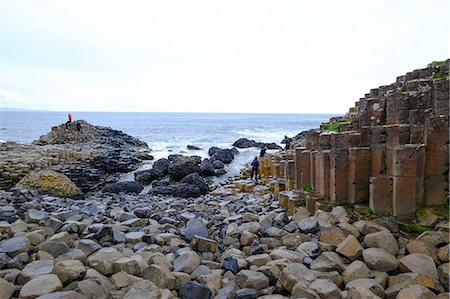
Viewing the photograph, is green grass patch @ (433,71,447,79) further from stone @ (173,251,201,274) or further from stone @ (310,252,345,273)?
stone @ (173,251,201,274)

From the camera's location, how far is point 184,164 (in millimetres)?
17844

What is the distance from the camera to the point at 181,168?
57.7 feet

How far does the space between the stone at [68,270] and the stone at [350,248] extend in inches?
124

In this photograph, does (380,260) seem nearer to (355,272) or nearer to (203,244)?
(355,272)

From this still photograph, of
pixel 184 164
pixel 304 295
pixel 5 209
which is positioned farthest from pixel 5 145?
pixel 304 295

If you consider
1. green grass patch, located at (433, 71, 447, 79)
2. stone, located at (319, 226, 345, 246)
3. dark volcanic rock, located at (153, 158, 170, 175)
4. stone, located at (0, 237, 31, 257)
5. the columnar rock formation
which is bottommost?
dark volcanic rock, located at (153, 158, 170, 175)

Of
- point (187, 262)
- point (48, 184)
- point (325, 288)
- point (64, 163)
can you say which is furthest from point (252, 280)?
point (64, 163)

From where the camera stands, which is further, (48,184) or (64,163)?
(64,163)

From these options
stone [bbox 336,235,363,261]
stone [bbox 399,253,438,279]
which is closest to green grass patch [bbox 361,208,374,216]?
stone [bbox 336,235,363,261]

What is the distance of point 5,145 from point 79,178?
30.2 feet

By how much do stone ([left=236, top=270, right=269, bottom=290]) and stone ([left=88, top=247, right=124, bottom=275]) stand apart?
1582mm

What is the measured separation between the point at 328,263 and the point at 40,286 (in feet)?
10.6

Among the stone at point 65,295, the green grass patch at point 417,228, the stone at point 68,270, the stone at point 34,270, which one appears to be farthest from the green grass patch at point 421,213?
the stone at point 34,270

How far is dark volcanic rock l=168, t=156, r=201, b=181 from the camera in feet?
57.4
